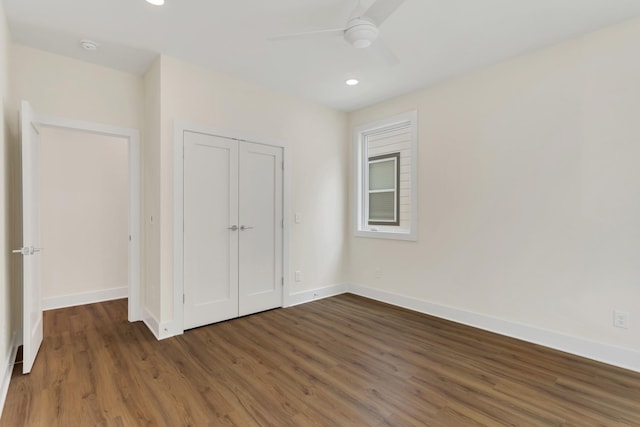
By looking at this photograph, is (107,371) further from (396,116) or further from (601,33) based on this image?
(601,33)

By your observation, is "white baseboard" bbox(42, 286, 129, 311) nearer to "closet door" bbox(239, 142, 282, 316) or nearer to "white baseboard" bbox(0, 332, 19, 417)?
"white baseboard" bbox(0, 332, 19, 417)

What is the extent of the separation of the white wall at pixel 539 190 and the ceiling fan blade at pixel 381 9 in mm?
1928

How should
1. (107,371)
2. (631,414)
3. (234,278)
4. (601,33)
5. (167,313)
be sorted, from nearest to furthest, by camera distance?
(631,414)
(107,371)
(601,33)
(167,313)
(234,278)

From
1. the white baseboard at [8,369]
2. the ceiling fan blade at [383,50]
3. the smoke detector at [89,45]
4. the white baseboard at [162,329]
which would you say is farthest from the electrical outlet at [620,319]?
the smoke detector at [89,45]

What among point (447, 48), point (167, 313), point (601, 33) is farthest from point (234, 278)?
point (601, 33)

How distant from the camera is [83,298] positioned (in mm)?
4258

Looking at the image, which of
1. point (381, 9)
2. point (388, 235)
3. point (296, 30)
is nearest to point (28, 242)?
point (296, 30)

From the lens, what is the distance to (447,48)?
296cm

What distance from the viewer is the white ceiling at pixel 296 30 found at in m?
2.37

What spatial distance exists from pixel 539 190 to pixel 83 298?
18.1 feet

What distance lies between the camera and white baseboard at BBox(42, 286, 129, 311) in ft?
13.3

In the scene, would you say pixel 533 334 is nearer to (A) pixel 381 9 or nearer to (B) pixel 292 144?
(A) pixel 381 9

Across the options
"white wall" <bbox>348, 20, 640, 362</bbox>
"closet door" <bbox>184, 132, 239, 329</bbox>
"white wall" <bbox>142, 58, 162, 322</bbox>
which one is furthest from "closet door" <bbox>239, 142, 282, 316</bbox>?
"white wall" <bbox>348, 20, 640, 362</bbox>

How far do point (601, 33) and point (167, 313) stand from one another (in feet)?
15.1
